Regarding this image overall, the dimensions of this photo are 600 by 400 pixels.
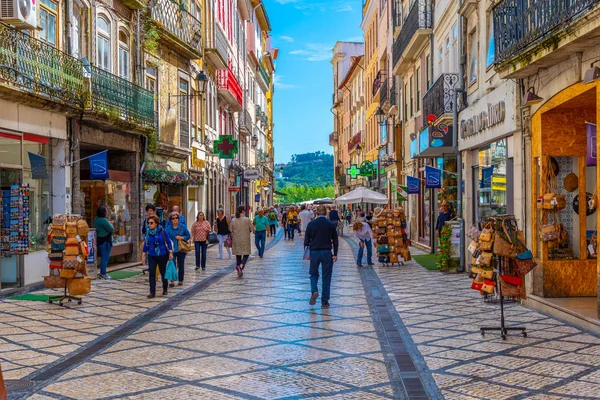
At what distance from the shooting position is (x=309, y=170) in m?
176

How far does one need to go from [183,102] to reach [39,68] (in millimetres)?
13484

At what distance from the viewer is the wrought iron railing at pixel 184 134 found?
27.9m

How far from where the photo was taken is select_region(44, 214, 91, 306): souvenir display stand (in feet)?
42.2

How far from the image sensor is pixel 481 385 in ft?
22.8

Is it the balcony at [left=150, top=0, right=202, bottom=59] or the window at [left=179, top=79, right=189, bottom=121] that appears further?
the window at [left=179, top=79, right=189, bottom=121]

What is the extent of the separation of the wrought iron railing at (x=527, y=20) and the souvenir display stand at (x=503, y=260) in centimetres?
269

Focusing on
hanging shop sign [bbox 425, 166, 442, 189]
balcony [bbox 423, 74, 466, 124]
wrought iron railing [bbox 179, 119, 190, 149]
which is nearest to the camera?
balcony [bbox 423, 74, 466, 124]

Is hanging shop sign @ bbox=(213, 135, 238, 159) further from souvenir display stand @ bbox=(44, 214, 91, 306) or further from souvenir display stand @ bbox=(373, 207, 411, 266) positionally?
souvenir display stand @ bbox=(44, 214, 91, 306)

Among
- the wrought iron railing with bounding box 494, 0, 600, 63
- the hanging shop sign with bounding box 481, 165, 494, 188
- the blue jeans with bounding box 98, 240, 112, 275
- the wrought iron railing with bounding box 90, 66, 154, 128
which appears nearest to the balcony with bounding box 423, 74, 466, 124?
the hanging shop sign with bounding box 481, 165, 494, 188

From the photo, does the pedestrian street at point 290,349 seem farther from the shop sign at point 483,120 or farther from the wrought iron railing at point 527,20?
the wrought iron railing at point 527,20

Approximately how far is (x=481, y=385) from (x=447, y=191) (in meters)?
16.2

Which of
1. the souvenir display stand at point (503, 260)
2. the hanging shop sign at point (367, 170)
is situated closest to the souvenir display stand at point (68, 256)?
the souvenir display stand at point (503, 260)

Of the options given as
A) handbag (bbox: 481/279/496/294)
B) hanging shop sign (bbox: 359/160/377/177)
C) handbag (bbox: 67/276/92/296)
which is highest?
hanging shop sign (bbox: 359/160/377/177)

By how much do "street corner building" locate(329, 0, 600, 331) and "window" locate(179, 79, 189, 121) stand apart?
8.34m
